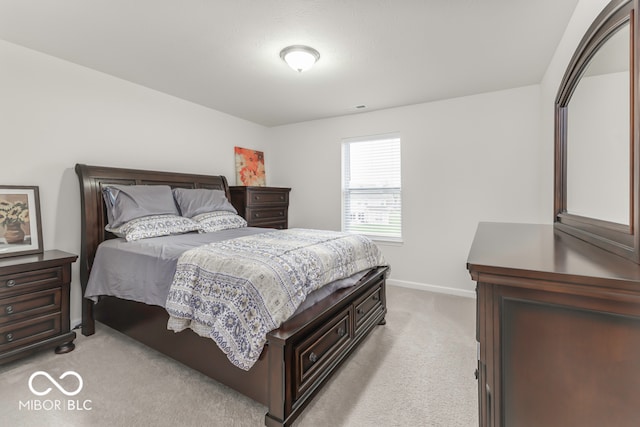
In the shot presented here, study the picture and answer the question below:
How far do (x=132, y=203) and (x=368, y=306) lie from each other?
2381 millimetres

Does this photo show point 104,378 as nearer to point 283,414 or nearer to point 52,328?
point 52,328

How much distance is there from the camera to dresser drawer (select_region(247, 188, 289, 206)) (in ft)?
13.5

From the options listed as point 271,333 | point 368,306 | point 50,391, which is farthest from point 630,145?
point 50,391

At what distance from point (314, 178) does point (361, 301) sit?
2.73 metres

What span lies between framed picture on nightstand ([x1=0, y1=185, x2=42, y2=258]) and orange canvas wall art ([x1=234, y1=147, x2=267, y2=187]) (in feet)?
7.74

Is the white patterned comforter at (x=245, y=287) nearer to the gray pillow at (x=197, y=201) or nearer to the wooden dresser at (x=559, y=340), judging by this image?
the wooden dresser at (x=559, y=340)

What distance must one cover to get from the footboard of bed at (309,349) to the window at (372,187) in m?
1.93

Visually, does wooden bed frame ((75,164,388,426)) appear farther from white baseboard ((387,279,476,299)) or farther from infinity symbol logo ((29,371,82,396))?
white baseboard ((387,279,476,299))

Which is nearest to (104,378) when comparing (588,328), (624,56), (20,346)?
(20,346)

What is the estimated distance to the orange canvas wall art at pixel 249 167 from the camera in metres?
4.48

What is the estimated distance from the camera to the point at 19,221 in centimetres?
238

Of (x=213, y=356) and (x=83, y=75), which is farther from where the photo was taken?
(x=83, y=75)

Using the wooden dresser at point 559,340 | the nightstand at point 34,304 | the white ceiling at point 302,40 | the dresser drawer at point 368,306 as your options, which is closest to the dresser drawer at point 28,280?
the nightstand at point 34,304

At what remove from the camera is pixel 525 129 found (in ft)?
10.6
